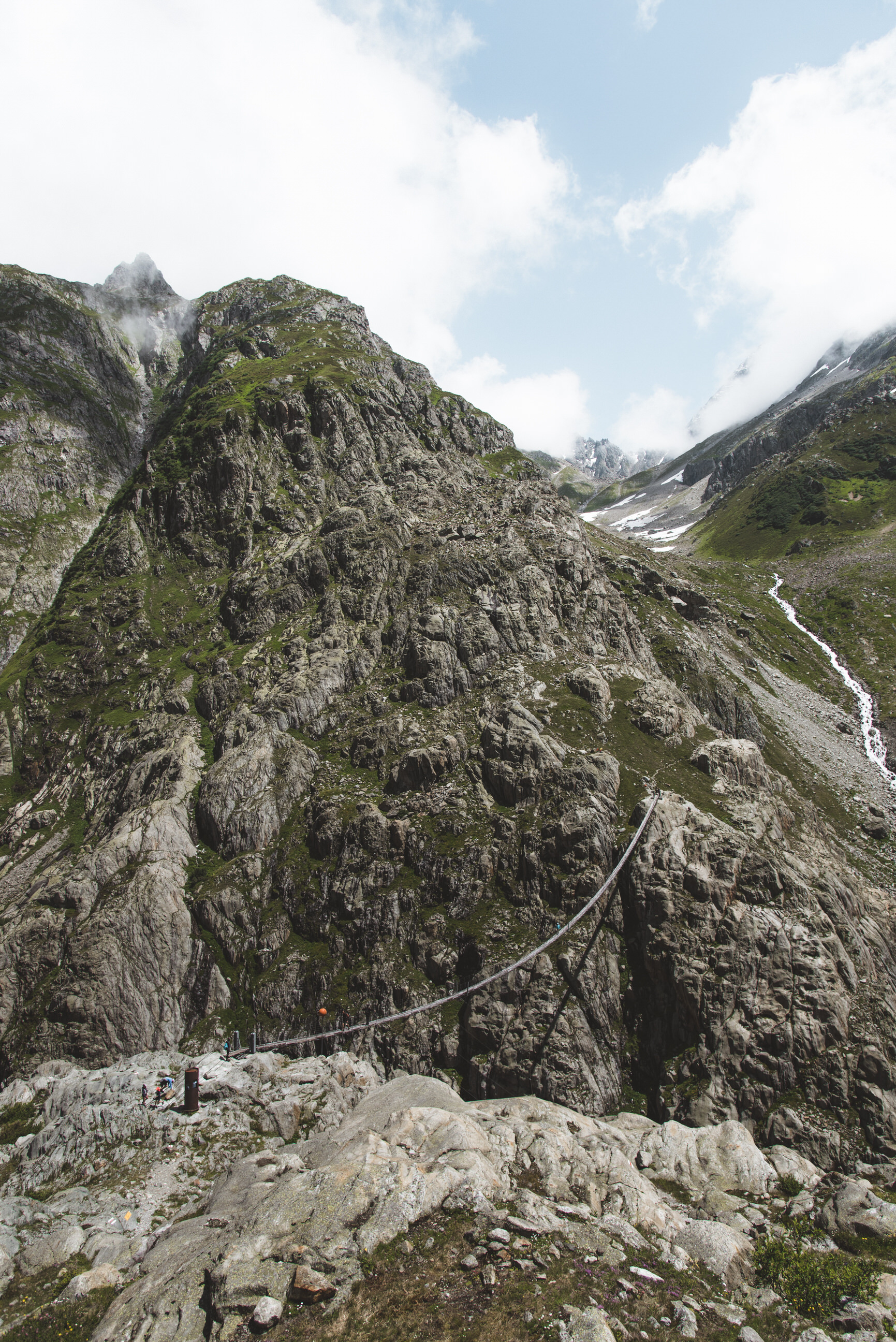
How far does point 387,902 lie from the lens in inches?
1657

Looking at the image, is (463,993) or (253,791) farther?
(253,791)

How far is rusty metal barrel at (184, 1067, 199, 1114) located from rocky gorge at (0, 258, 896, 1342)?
0.68 meters

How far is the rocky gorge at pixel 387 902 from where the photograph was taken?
20125 millimetres

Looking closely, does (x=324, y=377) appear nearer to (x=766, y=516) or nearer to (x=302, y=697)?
(x=302, y=697)

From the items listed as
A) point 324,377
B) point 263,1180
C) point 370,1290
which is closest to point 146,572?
point 324,377

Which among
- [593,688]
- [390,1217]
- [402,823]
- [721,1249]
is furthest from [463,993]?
[593,688]

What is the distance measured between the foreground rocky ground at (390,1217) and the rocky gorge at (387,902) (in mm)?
186

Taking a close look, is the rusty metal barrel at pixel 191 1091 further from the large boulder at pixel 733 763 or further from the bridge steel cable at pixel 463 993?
the large boulder at pixel 733 763

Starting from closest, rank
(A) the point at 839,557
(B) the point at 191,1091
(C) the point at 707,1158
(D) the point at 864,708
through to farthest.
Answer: (C) the point at 707,1158 < (B) the point at 191,1091 < (D) the point at 864,708 < (A) the point at 839,557

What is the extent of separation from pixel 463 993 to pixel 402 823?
14.6 metres

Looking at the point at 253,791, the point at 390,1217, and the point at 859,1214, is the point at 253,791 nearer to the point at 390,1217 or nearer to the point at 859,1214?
the point at 390,1217

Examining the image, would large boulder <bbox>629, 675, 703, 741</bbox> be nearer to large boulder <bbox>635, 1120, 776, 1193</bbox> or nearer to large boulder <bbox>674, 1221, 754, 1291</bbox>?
large boulder <bbox>635, 1120, 776, 1193</bbox>

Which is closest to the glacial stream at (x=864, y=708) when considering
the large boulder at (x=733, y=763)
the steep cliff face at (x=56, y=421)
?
the large boulder at (x=733, y=763)

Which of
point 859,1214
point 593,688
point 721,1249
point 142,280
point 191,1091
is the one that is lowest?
point 859,1214
